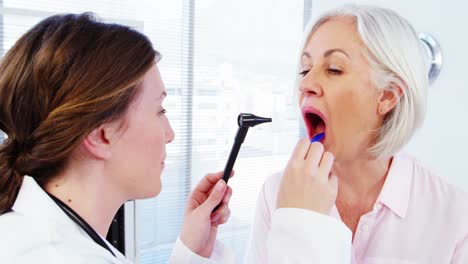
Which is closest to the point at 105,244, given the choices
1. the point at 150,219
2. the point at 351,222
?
the point at 351,222

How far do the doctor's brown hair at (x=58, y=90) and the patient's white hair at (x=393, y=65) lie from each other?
54cm

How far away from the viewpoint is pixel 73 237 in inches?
23.8

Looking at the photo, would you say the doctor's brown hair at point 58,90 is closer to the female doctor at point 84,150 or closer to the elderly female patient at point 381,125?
the female doctor at point 84,150

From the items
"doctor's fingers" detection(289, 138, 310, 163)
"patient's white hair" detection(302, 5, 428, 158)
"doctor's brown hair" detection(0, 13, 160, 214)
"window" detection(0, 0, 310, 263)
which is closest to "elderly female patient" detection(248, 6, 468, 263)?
"patient's white hair" detection(302, 5, 428, 158)

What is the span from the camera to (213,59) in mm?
2012

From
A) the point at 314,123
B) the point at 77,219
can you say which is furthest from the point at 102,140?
the point at 314,123

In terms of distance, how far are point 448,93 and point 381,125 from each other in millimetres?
700

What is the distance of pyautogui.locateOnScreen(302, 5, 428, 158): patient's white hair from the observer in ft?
3.06

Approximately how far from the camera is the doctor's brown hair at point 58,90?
0.63 meters

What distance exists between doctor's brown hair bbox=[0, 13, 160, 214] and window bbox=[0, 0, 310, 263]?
3.57ft

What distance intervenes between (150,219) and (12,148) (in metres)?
1.27

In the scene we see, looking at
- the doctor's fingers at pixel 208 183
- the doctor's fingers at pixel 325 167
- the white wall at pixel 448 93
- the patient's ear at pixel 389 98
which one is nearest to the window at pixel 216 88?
the white wall at pixel 448 93

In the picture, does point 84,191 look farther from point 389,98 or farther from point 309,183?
point 389,98

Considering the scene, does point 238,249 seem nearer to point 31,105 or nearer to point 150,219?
Result: point 150,219
